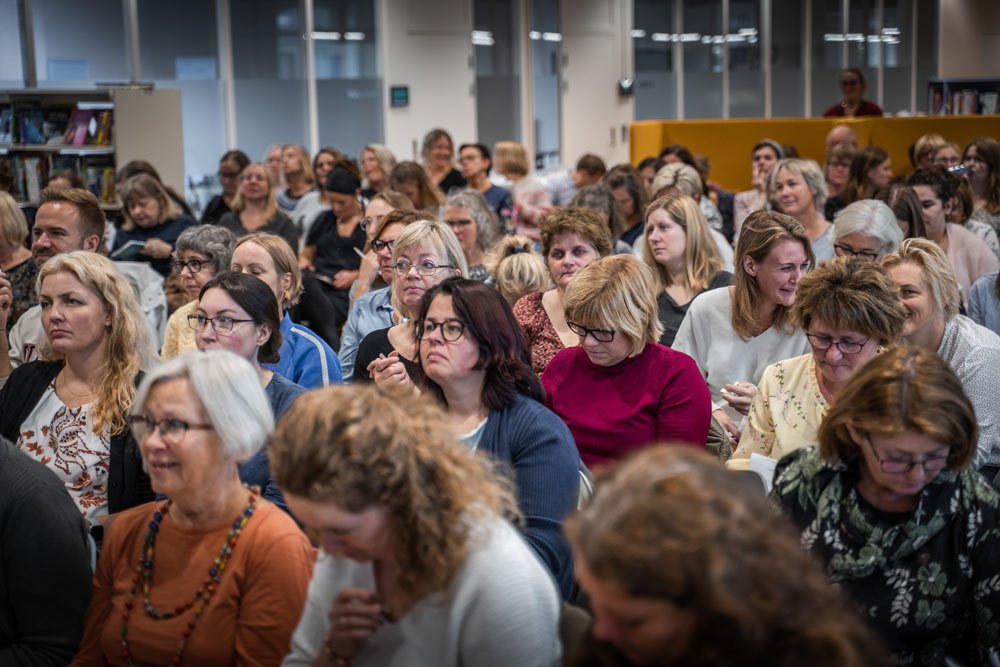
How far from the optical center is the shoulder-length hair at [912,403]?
1944mm

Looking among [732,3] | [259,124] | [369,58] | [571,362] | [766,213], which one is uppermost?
[732,3]

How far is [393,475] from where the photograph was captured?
1.63 m

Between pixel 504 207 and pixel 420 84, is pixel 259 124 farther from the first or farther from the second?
pixel 504 207

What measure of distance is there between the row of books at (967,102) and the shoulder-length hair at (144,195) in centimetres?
836

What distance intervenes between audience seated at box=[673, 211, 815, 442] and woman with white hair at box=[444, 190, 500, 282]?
1626mm

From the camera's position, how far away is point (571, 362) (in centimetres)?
326

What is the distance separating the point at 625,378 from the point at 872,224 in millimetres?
1577

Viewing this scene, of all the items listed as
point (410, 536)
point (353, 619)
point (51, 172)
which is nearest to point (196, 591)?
point (353, 619)

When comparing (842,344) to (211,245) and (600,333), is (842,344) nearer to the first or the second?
(600,333)

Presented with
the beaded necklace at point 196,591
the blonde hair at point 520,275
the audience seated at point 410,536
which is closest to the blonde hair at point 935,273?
the blonde hair at point 520,275

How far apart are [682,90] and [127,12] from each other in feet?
24.3

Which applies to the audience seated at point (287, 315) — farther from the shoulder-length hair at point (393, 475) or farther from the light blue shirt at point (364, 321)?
the shoulder-length hair at point (393, 475)

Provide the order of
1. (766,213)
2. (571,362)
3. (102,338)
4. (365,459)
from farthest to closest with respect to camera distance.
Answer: (766,213)
(571,362)
(102,338)
(365,459)

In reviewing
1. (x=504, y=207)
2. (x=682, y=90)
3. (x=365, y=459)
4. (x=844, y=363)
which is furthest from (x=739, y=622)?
(x=682, y=90)
